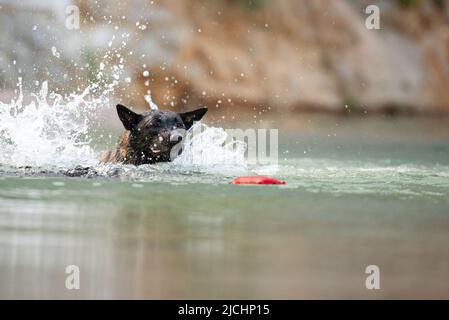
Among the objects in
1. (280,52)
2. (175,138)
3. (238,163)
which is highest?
(280,52)

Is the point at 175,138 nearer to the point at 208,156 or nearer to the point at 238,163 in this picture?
the point at 208,156

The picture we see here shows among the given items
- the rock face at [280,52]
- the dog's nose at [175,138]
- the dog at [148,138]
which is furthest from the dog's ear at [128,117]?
the rock face at [280,52]

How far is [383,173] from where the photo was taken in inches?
399

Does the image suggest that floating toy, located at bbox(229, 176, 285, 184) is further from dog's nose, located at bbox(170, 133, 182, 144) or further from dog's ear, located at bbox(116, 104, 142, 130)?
dog's ear, located at bbox(116, 104, 142, 130)

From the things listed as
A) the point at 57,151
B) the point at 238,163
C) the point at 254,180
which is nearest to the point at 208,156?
the point at 238,163

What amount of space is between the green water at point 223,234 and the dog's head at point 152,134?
6.8 inches

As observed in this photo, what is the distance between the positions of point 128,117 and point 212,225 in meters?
3.69

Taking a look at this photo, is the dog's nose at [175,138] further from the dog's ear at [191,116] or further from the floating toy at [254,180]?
the floating toy at [254,180]

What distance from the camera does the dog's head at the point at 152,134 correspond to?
9797 mm

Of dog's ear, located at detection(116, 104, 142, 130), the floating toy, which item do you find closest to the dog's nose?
dog's ear, located at detection(116, 104, 142, 130)

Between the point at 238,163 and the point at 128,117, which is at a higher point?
the point at 128,117

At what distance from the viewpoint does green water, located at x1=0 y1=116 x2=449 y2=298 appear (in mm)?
4738

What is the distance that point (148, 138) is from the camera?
32.3 ft
